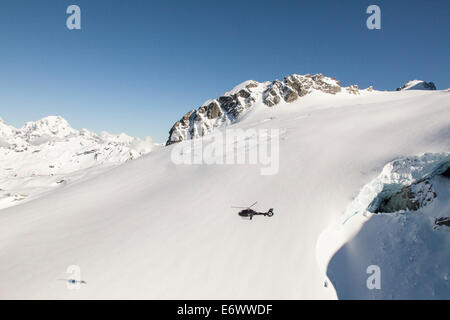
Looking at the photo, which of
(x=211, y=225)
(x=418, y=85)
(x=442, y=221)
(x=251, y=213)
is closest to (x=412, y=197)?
(x=442, y=221)

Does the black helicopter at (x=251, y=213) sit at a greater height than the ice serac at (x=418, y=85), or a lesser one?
lesser

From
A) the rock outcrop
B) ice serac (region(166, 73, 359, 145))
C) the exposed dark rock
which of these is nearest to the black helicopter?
the rock outcrop

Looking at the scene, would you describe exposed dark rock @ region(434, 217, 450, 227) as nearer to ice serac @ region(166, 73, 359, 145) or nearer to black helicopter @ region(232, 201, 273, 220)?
black helicopter @ region(232, 201, 273, 220)

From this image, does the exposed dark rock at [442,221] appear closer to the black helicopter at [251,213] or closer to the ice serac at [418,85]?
the black helicopter at [251,213]

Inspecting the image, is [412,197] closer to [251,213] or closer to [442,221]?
[442,221]

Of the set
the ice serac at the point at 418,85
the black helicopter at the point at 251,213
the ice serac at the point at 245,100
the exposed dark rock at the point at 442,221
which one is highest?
the ice serac at the point at 418,85

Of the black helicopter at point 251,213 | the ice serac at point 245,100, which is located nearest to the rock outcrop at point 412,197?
the black helicopter at point 251,213
